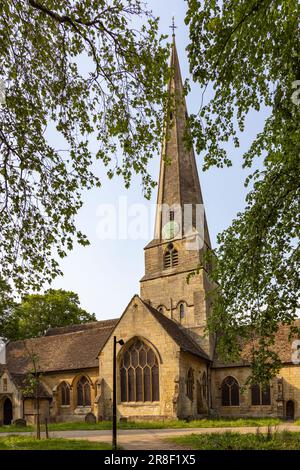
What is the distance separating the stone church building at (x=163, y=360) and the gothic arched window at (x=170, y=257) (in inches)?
3.3

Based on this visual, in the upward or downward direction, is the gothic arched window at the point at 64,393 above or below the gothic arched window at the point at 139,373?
below

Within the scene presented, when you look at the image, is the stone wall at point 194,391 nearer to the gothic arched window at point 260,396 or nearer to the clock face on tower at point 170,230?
the gothic arched window at point 260,396

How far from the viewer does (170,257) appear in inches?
1364

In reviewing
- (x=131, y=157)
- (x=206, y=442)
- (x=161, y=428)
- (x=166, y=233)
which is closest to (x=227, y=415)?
(x=161, y=428)

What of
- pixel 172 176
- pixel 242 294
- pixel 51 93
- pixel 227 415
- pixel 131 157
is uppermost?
pixel 172 176

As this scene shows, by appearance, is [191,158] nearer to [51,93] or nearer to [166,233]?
[166,233]

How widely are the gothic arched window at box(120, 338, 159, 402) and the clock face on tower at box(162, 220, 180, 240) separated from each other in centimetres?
962

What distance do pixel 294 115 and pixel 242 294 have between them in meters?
4.37

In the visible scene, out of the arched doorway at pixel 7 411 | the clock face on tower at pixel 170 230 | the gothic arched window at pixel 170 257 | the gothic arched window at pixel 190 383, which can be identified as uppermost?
the clock face on tower at pixel 170 230

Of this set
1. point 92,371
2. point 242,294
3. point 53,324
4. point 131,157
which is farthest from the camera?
point 53,324

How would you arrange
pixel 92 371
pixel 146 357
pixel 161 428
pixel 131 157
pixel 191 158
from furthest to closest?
pixel 191 158, pixel 92 371, pixel 146 357, pixel 161 428, pixel 131 157

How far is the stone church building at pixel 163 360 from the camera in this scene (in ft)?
89.5

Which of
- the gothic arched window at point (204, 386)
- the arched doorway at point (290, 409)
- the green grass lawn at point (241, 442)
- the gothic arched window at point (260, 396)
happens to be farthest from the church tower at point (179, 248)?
the green grass lawn at point (241, 442)

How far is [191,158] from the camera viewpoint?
3831 centimetres
